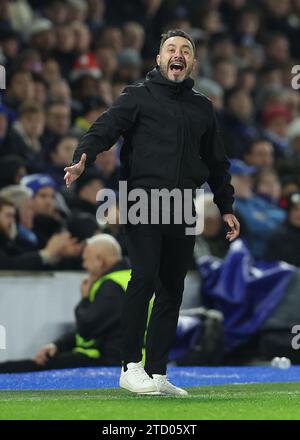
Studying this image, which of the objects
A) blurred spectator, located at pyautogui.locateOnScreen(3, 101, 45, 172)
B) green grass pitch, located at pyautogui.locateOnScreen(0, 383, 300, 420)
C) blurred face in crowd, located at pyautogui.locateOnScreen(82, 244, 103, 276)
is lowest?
green grass pitch, located at pyautogui.locateOnScreen(0, 383, 300, 420)

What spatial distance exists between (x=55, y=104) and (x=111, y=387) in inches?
210

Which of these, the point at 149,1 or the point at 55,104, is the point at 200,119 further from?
the point at 149,1

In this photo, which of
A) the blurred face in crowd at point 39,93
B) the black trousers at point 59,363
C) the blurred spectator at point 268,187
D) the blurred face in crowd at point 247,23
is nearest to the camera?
the black trousers at point 59,363

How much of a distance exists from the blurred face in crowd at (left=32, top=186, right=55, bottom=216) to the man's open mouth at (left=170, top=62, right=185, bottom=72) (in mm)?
4161

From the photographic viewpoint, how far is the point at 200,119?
792cm

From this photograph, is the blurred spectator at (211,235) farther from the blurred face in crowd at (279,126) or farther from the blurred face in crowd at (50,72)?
the blurred face in crowd at (279,126)

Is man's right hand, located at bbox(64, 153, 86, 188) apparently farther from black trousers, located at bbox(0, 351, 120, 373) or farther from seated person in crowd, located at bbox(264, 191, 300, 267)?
seated person in crowd, located at bbox(264, 191, 300, 267)

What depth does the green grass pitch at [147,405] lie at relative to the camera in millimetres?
6695

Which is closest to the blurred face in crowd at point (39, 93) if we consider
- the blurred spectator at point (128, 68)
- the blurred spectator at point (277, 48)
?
the blurred spectator at point (128, 68)

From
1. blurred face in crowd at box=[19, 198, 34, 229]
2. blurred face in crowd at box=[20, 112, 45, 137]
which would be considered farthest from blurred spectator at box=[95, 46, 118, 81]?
blurred face in crowd at box=[19, 198, 34, 229]

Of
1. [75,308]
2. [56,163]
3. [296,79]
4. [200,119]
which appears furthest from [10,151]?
[200,119]

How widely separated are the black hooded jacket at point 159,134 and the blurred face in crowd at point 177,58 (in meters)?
0.05

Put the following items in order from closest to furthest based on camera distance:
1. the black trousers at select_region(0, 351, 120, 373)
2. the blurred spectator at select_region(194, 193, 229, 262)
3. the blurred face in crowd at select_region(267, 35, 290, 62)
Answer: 1. the black trousers at select_region(0, 351, 120, 373)
2. the blurred spectator at select_region(194, 193, 229, 262)
3. the blurred face in crowd at select_region(267, 35, 290, 62)

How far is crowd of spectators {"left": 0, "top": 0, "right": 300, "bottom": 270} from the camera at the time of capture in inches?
468
